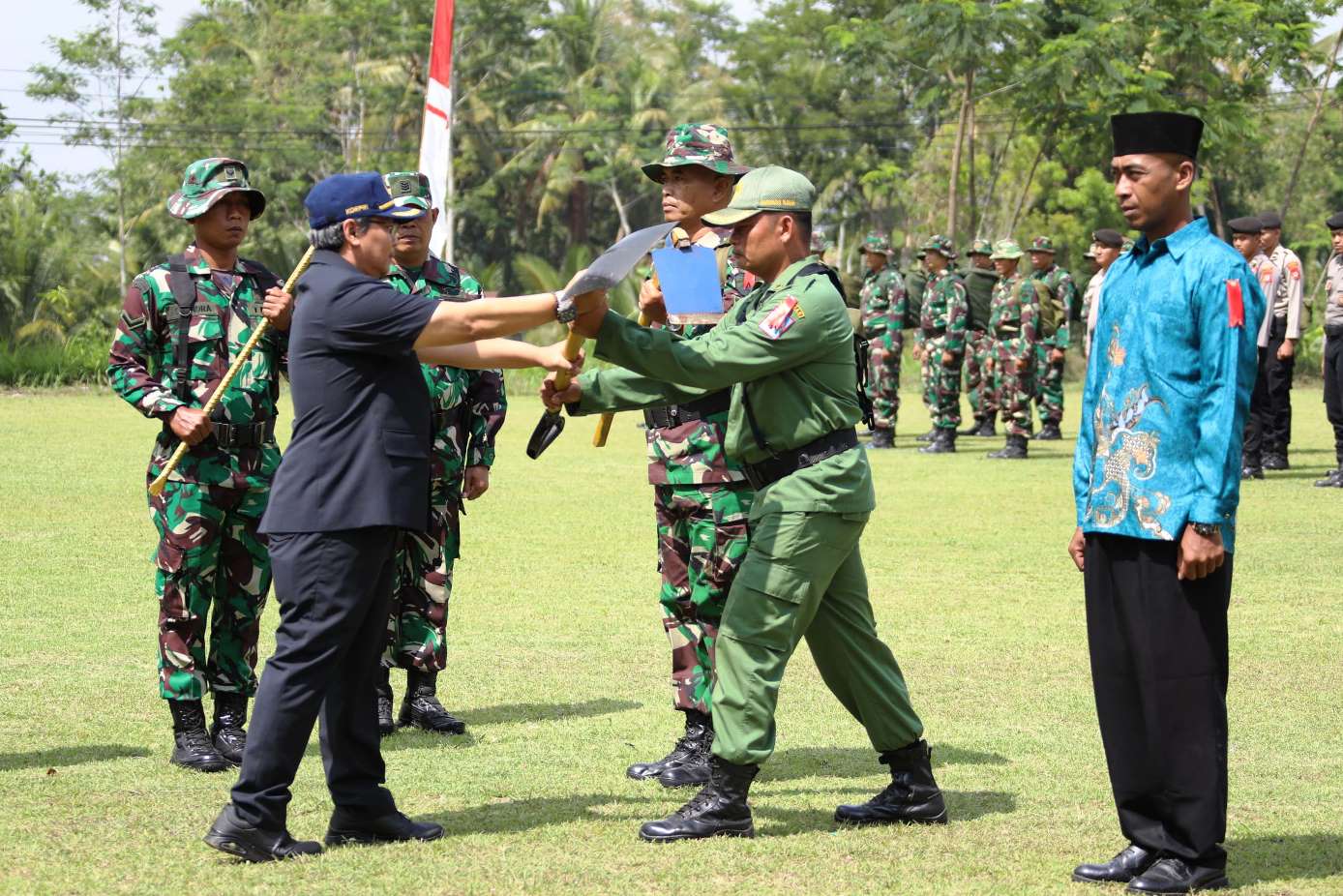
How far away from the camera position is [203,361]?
662 centimetres

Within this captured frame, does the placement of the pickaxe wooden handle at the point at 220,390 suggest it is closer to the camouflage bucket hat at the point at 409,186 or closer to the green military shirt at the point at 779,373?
the camouflage bucket hat at the point at 409,186

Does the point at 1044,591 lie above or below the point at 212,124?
below

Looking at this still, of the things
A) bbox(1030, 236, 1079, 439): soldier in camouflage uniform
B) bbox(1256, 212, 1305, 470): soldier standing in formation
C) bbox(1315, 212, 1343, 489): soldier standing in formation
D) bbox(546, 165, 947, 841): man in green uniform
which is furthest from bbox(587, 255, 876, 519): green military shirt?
bbox(1030, 236, 1079, 439): soldier in camouflage uniform

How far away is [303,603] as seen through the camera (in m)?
5.15

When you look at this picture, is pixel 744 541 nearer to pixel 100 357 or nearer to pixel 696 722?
pixel 696 722

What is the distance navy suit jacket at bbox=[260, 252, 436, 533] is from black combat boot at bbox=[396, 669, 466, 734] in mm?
1934

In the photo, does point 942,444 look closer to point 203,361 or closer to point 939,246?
point 939,246

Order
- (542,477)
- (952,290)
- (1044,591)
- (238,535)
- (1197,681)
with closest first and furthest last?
1. (1197,681)
2. (238,535)
3. (1044,591)
4. (542,477)
5. (952,290)

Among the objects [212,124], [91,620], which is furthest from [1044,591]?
[212,124]

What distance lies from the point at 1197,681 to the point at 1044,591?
549 cm

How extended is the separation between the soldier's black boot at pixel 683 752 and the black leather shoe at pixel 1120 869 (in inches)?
66.9

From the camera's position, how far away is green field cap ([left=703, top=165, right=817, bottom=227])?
5453 mm

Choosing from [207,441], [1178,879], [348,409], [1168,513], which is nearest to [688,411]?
[348,409]

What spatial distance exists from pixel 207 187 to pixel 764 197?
2438 millimetres
